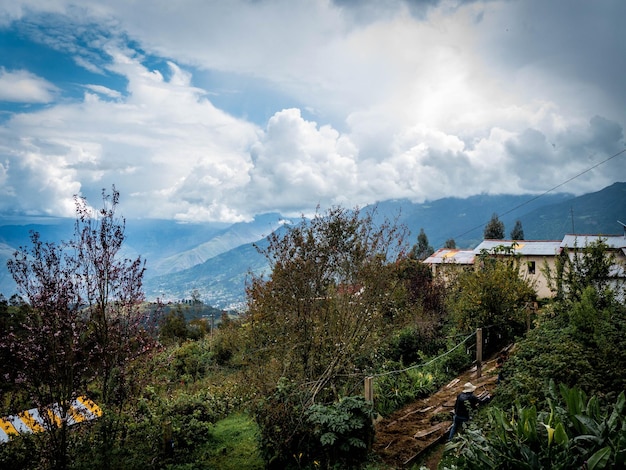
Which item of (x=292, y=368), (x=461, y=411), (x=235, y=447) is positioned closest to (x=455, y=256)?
(x=292, y=368)

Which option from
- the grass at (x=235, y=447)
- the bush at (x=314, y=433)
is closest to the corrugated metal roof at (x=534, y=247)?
the grass at (x=235, y=447)

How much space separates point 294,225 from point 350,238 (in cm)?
128

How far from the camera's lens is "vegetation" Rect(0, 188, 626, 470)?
4.69 meters

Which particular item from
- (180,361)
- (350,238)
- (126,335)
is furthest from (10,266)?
(180,361)

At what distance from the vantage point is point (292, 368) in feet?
26.7

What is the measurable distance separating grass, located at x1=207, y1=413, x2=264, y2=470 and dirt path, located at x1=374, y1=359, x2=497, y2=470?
2350 millimetres

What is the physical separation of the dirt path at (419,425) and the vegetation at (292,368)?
0.49 m

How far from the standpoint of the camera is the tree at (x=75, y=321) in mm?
5297

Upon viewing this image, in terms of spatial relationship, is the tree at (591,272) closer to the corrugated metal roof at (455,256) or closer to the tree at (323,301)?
the tree at (323,301)

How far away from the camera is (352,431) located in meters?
6.34

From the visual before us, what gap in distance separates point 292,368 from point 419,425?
282 cm

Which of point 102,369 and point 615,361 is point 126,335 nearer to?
point 102,369

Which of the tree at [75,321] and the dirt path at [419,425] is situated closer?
the tree at [75,321]

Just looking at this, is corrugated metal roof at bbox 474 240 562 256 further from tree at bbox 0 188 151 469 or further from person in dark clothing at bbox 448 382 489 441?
tree at bbox 0 188 151 469
